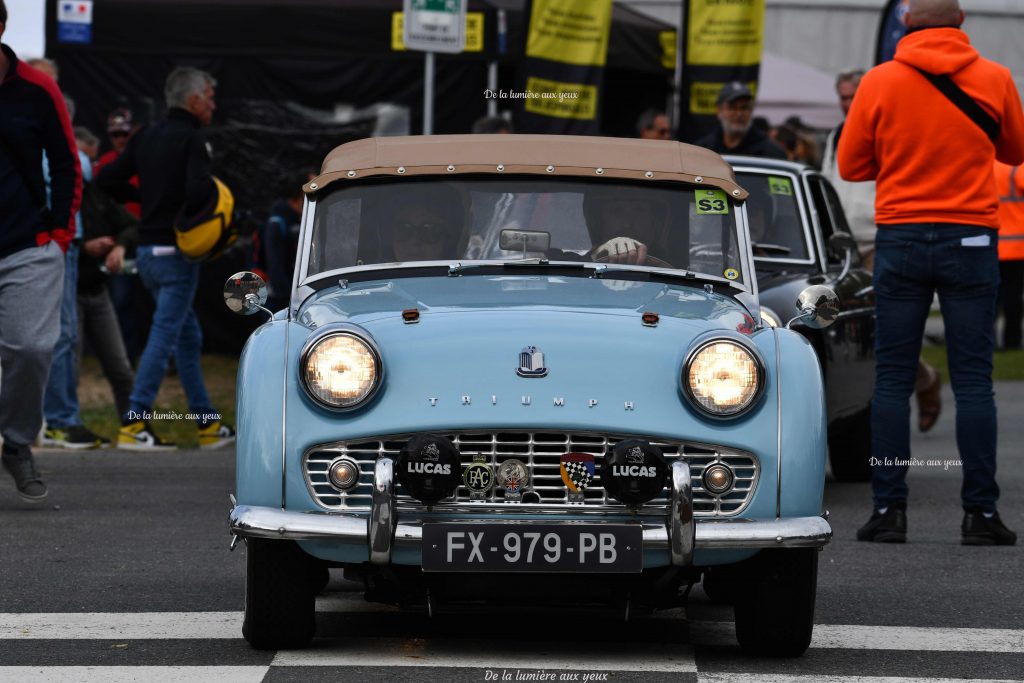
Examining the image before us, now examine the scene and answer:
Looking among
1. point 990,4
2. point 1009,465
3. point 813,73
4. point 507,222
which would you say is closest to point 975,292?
point 507,222

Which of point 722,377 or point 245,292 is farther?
point 245,292

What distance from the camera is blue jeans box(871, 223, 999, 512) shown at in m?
7.42

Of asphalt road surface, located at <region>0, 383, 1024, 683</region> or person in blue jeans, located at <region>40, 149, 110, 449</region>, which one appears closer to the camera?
asphalt road surface, located at <region>0, 383, 1024, 683</region>

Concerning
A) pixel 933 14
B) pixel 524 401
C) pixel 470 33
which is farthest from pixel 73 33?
pixel 524 401

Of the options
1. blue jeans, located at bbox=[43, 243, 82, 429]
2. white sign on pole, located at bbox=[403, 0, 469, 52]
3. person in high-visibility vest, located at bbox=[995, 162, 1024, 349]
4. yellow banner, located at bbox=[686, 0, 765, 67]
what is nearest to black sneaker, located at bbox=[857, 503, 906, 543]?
person in high-visibility vest, located at bbox=[995, 162, 1024, 349]

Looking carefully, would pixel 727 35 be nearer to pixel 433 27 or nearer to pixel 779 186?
pixel 433 27

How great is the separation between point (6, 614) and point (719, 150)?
21.0ft

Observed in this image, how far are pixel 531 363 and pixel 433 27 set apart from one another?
7.14 meters

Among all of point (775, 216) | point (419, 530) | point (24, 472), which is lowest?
point (24, 472)

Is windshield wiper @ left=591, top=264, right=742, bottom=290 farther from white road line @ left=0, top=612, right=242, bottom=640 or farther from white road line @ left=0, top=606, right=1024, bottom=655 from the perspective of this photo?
white road line @ left=0, top=612, right=242, bottom=640

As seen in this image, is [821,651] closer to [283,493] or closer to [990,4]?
[283,493]

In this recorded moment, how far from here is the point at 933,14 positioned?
752 cm

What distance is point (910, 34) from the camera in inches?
299

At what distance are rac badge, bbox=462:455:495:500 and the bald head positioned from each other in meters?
3.48
